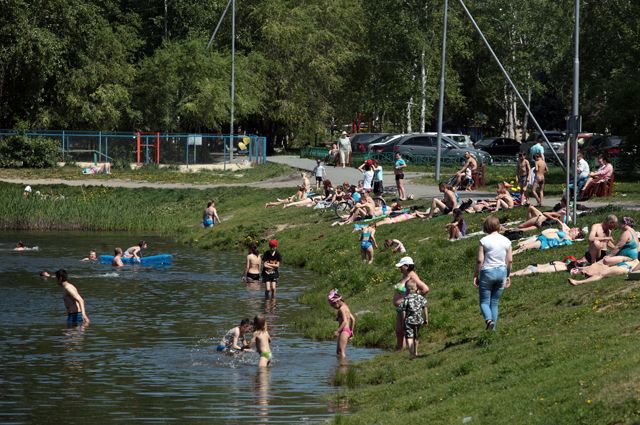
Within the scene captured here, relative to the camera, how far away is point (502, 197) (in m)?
37.9

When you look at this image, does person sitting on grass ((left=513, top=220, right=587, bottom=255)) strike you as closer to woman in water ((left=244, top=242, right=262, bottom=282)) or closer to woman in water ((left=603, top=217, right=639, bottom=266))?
woman in water ((left=603, top=217, right=639, bottom=266))

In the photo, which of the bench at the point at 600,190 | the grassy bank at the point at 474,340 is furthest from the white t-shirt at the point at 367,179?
the bench at the point at 600,190

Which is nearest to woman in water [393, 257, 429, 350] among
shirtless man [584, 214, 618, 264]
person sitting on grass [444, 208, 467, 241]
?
shirtless man [584, 214, 618, 264]

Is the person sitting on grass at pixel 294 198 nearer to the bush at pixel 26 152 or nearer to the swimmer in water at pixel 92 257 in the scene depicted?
the swimmer in water at pixel 92 257

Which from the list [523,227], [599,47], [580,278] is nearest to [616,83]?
[599,47]

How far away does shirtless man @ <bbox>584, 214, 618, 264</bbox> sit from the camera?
991 inches

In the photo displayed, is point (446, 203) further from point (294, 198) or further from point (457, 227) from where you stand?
point (294, 198)

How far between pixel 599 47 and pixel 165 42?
25106 mm

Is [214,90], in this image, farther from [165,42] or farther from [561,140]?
[561,140]

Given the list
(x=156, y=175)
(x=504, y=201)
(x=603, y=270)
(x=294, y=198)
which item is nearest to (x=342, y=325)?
(x=603, y=270)

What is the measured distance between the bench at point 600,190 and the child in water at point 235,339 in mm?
19464

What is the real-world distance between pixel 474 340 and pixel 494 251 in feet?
→ 7.29

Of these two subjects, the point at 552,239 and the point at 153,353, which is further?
the point at 552,239

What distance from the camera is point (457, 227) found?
34.2m
